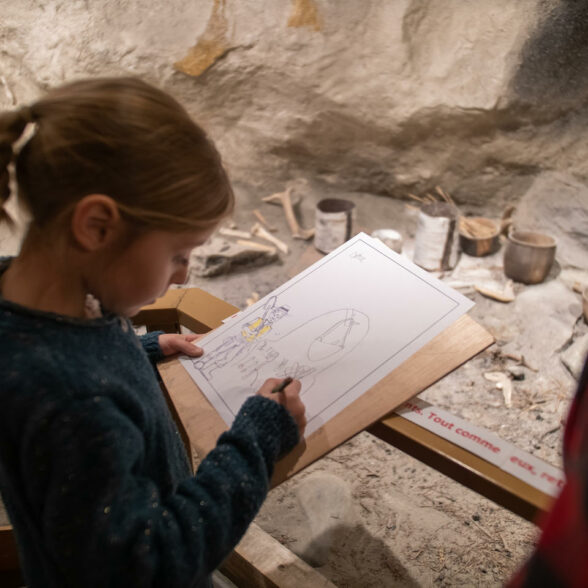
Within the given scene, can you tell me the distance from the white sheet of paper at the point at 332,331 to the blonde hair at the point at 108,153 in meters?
0.39

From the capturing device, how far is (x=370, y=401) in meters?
0.88

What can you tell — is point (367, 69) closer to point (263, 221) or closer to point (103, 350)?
point (263, 221)

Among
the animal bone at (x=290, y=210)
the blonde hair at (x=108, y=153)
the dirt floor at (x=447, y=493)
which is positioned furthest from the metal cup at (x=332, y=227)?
the blonde hair at (x=108, y=153)

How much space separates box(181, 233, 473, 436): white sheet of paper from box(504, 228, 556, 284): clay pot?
2.09 metres

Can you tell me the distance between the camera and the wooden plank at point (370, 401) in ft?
2.79

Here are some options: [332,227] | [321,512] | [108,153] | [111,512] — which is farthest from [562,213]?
[111,512]

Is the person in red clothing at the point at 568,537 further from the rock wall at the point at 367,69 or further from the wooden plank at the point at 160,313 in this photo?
the rock wall at the point at 367,69

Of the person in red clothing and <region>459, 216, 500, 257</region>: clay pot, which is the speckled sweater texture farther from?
<region>459, 216, 500, 257</region>: clay pot

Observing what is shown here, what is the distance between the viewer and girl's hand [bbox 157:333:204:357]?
3.56 ft

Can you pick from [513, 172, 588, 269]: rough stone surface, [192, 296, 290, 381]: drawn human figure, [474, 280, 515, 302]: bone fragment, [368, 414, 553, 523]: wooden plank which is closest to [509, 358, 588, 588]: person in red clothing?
[368, 414, 553, 523]: wooden plank

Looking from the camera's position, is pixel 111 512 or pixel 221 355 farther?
pixel 221 355

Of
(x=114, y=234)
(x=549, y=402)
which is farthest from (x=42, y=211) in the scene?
(x=549, y=402)

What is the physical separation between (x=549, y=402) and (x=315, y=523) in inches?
49.4

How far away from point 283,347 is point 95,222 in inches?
19.0
